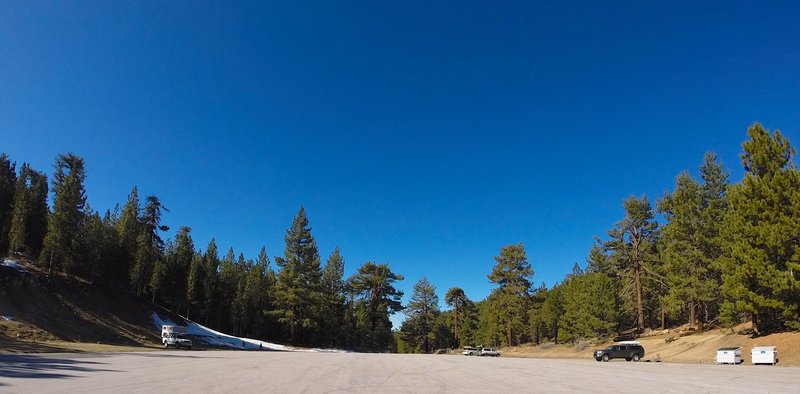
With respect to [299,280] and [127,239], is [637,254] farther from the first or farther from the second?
[127,239]

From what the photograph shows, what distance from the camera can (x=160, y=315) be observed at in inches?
2987

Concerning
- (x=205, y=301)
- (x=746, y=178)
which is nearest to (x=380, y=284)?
(x=205, y=301)

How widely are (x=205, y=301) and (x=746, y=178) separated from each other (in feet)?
277

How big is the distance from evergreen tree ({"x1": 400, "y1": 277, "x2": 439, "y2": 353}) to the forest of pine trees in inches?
12.5

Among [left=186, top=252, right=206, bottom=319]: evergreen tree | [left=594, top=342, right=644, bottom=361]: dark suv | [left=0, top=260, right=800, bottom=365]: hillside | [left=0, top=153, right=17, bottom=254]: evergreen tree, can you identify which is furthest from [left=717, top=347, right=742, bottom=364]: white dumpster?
[left=0, top=153, right=17, bottom=254]: evergreen tree

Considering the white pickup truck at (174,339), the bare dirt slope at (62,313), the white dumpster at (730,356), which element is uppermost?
the bare dirt slope at (62,313)

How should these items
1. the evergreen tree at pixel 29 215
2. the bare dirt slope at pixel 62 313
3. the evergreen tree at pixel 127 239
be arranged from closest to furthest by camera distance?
the bare dirt slope at pixel 62 313, the evergreen tree at pixel 29 215, the evergreen tree at pixel 127 239

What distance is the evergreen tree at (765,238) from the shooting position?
33812 millimetres

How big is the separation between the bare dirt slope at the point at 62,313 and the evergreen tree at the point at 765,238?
5660cm

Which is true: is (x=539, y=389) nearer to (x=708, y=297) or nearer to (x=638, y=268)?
(x=708, y=297)

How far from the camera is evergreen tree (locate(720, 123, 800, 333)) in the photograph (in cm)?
3381

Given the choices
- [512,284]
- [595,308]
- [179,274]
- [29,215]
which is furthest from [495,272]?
[29,215]

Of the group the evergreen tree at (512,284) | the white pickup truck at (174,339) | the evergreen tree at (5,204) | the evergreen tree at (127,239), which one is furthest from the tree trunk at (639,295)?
the evergreen tree at (5,204)

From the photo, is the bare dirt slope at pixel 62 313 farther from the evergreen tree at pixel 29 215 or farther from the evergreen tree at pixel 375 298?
the evergreen tree at pixel 375 298
